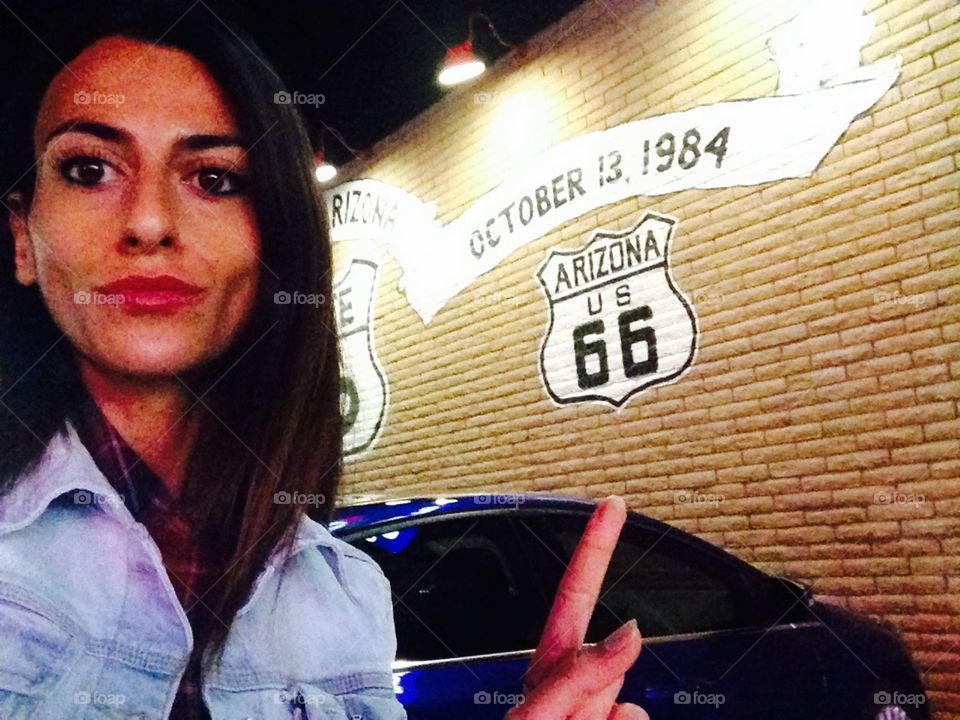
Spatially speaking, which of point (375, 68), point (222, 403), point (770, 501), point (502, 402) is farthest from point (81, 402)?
point (770, 501)

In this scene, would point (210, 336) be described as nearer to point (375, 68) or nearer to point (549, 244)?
point (375, 68)

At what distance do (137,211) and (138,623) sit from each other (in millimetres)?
869

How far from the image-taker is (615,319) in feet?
11.9

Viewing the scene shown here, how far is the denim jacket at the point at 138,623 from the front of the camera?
1.61 m

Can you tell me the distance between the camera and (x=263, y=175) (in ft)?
6.15

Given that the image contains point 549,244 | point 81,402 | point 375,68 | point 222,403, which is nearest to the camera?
point 81,402

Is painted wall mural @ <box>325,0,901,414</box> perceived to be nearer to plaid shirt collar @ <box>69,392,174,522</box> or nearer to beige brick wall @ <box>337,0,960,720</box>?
beige brick wall @ <box>337,0,960,720</box>

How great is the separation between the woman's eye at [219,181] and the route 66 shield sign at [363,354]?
68.3 inches

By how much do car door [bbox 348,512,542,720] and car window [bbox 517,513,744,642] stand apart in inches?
3.3

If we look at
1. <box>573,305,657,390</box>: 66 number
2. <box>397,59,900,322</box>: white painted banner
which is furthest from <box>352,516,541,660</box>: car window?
<box>397,59,900,322</box>: white painted banner

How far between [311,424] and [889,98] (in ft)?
8.15

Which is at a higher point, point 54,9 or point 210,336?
point 54,9

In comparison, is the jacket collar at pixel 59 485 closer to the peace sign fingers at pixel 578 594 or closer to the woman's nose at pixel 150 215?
the woman's nose at pixel 150 215

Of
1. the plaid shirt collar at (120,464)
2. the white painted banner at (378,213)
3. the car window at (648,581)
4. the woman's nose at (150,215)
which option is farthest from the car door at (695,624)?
the white painted banner at (378,213)
